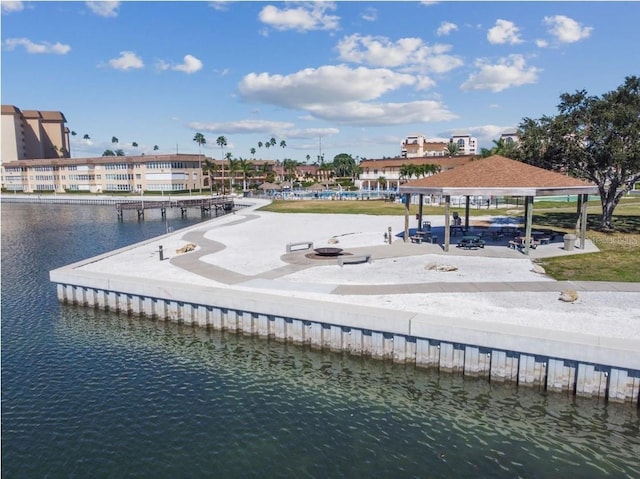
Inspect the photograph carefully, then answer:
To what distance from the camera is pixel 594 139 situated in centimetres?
3353

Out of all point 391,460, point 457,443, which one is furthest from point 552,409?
point 391,460

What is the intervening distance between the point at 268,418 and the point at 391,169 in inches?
3980

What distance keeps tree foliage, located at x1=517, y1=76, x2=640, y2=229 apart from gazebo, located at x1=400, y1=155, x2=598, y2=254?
680 cm

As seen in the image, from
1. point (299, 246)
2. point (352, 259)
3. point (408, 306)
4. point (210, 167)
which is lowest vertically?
point (408, 306)

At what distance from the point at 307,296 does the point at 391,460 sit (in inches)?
330

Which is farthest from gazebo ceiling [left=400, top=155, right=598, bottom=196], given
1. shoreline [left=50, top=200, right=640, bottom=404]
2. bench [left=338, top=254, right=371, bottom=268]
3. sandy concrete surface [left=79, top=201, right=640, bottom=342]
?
bench [left=338, top=254, right=371, bottom=268]

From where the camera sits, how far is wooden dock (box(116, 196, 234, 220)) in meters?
72.5

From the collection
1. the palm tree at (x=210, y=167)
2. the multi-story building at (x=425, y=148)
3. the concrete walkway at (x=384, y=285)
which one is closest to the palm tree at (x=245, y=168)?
the palm tree at (x=210, y=167)

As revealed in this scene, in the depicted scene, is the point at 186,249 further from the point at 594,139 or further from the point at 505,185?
the point at 594,139

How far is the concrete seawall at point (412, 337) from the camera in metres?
12.8

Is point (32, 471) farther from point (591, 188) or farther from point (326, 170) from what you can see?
point (326, 170)

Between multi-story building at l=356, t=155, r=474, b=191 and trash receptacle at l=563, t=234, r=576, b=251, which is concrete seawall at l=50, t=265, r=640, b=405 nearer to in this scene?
trash receptacle at l=563, t=234, r=576, b=251

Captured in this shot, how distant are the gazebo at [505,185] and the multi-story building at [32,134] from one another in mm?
143453

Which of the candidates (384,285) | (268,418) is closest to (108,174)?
(384,285)
